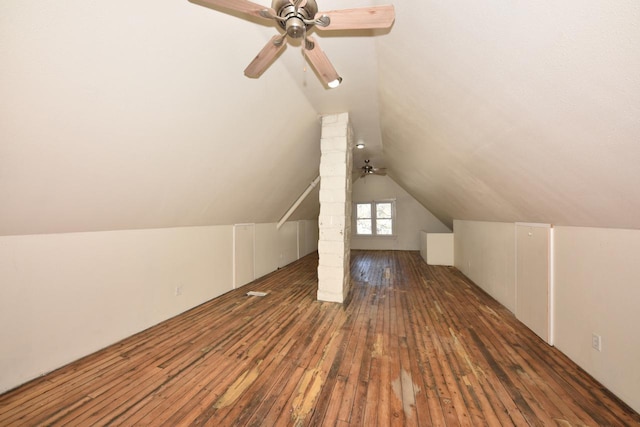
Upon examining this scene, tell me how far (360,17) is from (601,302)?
9.55 feet

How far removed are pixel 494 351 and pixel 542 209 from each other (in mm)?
1541

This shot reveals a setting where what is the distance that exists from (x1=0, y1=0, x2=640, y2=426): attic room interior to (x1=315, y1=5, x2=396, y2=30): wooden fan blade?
0.07m

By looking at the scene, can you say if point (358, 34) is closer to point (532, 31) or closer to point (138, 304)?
point (532, 31)

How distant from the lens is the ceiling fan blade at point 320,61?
70.5 inches

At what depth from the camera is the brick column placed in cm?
397

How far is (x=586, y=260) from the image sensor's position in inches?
85.1

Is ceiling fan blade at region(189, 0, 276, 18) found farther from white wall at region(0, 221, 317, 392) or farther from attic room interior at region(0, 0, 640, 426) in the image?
white wall at region(0, 221, 317, 392)

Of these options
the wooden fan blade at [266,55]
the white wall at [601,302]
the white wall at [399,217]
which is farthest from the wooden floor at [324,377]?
the white wall at [399,217]

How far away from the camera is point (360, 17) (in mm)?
1498

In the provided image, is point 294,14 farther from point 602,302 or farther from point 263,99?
point 602,302

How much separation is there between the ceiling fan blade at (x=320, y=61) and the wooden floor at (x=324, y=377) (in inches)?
103

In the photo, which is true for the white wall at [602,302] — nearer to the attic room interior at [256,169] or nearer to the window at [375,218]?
the attic room interior at [256,169]

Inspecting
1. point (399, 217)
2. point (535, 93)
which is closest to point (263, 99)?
point (535, 93)

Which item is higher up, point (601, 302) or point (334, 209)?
point (334, 209)
